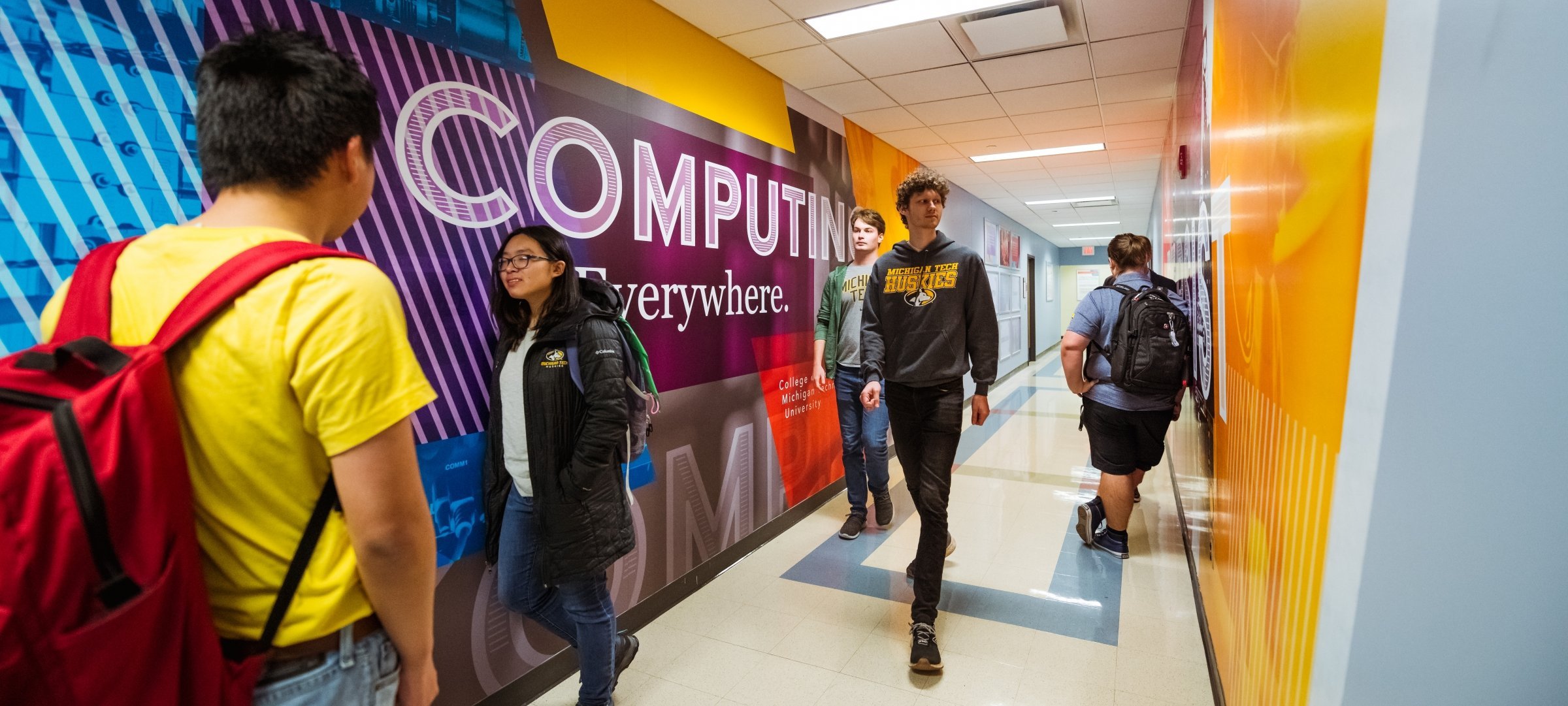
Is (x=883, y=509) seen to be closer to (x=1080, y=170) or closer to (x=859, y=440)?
(x=859, y=440)

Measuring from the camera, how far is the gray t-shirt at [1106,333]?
10.6 feet

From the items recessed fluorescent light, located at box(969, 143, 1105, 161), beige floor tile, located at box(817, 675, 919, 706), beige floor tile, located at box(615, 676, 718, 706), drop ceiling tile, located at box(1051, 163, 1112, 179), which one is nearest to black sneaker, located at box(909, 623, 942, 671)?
beige floor tile, located at box(817, 675, 919, 706)

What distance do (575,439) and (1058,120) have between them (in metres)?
4.41

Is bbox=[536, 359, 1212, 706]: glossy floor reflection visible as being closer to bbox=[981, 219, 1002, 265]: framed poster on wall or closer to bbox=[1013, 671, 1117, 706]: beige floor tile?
bbox=[1013, 671, 1117, 706]: beige floor tile

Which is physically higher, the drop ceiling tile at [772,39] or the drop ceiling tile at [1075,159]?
the drop ceiling tile at [772,39]

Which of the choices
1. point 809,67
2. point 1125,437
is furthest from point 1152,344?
point 809,67

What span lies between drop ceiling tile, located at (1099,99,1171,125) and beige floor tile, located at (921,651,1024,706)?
380 centimetres

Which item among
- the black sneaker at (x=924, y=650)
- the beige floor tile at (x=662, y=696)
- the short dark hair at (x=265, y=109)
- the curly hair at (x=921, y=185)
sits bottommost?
the beige floor tile at (x=662, y=696)

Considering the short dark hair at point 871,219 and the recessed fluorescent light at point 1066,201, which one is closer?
the short dark hair at point 871,219

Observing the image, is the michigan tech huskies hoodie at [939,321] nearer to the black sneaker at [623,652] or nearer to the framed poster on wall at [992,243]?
the black sneaker at [623,652]

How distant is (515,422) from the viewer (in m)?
2.10

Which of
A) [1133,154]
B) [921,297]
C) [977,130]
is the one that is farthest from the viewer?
[1133,154]

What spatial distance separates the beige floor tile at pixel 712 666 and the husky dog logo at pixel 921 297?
4.88ft

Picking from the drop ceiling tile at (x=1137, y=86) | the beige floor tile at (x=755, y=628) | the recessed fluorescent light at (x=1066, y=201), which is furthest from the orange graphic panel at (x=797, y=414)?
the recessed fluorescent light at (x=1066, y=201)
